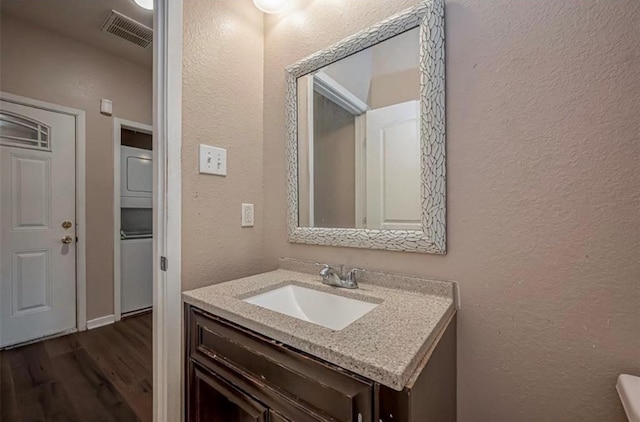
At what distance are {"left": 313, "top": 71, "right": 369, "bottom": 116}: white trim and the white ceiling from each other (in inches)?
67.8

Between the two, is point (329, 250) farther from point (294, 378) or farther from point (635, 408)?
point (635, 408)

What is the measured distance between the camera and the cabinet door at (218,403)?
733 mm

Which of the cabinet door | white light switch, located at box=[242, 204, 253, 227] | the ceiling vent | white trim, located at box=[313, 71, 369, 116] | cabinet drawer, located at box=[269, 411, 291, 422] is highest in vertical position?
the ceiling vent

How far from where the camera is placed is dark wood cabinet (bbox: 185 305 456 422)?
1.74ft

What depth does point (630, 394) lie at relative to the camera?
1.89 feet

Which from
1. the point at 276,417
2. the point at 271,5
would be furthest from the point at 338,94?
the point at 276,417

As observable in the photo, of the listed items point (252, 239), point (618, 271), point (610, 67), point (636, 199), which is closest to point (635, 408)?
point (618, 271)

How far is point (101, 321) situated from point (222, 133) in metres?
2.40

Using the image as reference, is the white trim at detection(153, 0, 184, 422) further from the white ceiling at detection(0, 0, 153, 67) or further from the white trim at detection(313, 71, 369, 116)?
the white ceiling at detection(0, 0, 153, 67)

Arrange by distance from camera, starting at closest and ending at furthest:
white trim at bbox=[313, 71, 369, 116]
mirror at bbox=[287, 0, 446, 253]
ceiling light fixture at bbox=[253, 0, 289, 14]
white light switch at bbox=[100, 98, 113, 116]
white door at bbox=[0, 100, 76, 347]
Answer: mirror at bbox=[287, 0, 446, 253] < white trim at bbox=[313, 71, 369, 116] < ceiling light fixture at bbox=[253, 0, 289, 14] < white door at bbox=[0, 100, 76, 347] < white light switch at bbox=[100, 98, 113, 116]

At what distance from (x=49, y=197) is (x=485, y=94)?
3.08m

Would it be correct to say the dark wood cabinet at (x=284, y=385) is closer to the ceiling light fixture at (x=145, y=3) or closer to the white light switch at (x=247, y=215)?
the white light switch at (x=247, y=215)

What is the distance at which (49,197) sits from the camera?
2.22 metres

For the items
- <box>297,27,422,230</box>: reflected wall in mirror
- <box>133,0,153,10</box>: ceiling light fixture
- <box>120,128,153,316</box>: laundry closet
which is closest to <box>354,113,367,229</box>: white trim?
<box>297,27,422,230</box>: reflected wall in mirror
